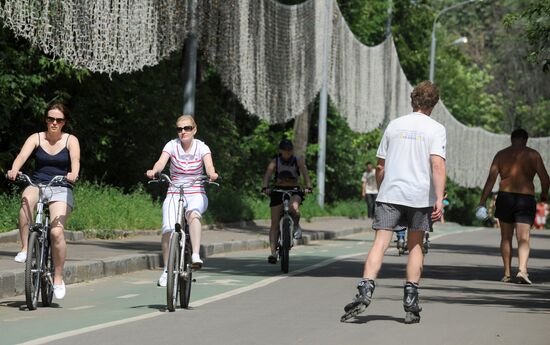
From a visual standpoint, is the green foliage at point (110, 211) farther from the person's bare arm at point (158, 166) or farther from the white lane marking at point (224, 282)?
the person's bare arm at point (158, 166)

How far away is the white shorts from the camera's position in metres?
12.6

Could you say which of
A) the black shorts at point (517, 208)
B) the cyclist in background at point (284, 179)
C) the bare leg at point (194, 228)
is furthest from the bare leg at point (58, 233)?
the black shorts at point (517, 208)

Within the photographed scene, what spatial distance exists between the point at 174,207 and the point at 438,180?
9.06 ft

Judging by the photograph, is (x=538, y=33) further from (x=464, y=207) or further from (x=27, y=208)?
(x=464, y=207)

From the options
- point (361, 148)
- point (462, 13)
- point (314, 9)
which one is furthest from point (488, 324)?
point (462, 13)

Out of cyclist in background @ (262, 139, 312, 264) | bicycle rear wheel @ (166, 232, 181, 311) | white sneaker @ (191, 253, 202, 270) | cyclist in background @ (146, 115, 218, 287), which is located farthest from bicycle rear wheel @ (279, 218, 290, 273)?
bicycle rear wheel @ (166, 232, 181, 311)

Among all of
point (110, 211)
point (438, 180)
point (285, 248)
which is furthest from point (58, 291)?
point (110, 211)

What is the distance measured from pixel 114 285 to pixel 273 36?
45.5ft

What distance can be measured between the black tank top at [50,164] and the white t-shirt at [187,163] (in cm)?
95

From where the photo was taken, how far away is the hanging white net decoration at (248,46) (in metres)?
19.7

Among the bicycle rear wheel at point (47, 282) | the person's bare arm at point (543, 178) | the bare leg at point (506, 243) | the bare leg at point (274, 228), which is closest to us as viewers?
the bicycle rear wheel at point (47, 282)

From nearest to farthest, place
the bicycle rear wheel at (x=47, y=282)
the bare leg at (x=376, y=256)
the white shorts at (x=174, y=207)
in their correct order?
the bare leg at (x=376, y=256) < the bicycle rear wheel at (x=47, y=282) < the white shorts at (x=174, y=207)

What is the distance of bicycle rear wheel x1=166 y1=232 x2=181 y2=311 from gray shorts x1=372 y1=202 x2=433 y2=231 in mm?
1900

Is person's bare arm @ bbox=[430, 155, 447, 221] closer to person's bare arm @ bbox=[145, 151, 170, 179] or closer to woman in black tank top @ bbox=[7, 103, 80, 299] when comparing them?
person's bare arm @ bbox=[145, 151, 170, 179]
